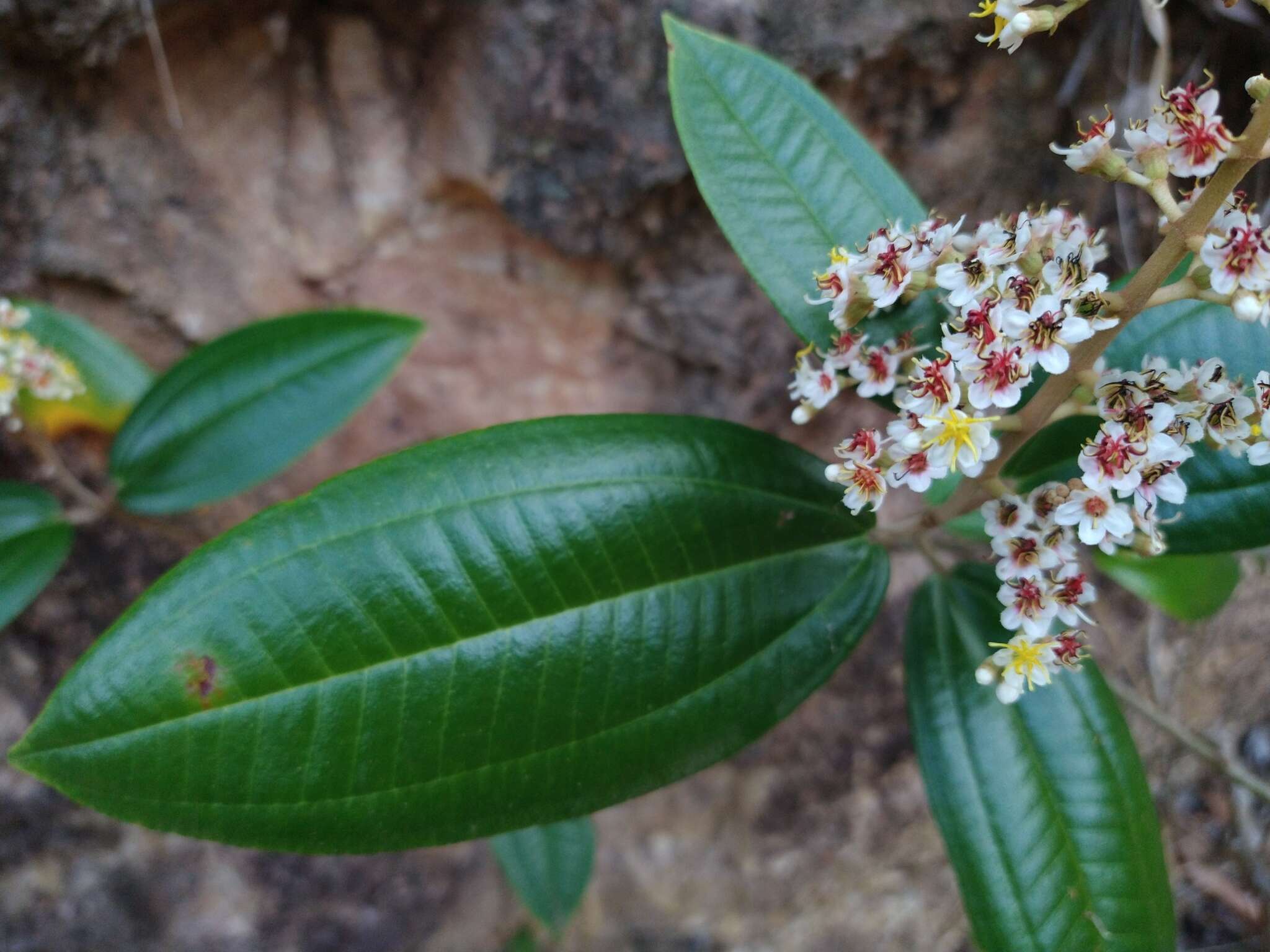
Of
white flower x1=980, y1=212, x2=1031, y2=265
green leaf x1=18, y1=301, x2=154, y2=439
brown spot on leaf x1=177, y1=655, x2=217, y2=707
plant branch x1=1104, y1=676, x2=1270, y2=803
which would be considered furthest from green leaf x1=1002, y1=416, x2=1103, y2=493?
green leaf x1=18, y1=301, x2=154, y2=439

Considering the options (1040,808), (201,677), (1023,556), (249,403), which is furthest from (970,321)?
(249,403)

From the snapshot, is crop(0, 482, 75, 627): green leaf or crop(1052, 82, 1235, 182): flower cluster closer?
crop(1052, 82, 1235, 182): flower cluster

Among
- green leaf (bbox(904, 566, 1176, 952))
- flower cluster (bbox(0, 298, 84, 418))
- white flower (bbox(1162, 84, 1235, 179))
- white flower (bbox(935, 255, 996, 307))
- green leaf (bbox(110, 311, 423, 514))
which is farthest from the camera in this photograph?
green leaf (bbox(110, 311, 423, 514))

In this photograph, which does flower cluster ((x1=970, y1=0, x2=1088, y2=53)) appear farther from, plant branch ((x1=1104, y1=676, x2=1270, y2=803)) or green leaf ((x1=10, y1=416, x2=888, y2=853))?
plant branch ((x1=1104, y1=676, x2=1270, y2=803))

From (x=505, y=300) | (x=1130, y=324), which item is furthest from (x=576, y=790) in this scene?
(x=505, y=300)

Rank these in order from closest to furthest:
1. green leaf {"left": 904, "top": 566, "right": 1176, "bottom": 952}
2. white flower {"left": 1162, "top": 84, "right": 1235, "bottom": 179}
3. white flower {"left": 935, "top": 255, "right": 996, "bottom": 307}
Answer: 1. white flower {"left": 1162, "top": 84, "right": 1235, "bottom": 179}
2. white flower {"left": 935, "top": 255, "right": 996, "bottom": 307}
3. green leaf {"left": 904, "top": 566, "right": 1176, "bottom": 952}

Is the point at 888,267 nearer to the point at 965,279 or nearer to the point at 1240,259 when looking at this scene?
the point at 965,279

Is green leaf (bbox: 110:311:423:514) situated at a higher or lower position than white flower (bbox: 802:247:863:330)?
lower
